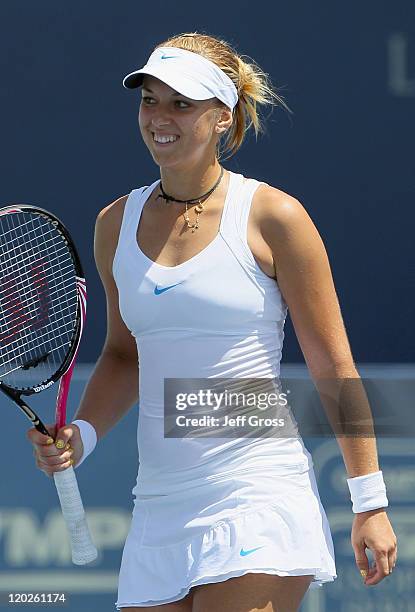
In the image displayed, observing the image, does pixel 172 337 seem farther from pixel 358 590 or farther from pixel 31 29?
pixel 31 29

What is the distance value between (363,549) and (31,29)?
2470mm

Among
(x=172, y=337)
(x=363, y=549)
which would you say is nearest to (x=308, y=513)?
(x=363, y=549)

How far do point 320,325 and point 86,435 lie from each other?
474 millimetres

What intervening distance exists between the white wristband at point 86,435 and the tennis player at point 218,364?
0.03 meters

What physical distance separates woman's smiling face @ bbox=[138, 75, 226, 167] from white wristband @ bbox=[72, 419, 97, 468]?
1.61 ft

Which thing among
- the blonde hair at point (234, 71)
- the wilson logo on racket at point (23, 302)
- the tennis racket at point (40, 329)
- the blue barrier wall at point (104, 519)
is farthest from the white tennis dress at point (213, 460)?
the blue barrier wall at point (104, 519)

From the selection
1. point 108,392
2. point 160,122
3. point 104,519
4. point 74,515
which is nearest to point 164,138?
point 160,122

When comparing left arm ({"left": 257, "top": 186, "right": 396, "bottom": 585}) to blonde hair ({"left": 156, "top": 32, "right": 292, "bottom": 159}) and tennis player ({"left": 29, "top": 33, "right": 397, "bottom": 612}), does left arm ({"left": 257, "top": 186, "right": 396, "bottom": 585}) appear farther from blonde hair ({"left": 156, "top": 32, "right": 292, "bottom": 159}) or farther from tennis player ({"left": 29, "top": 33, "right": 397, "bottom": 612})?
blonde hair ({"left": 156, "top": 32, "right": 292, "bottom": 159})

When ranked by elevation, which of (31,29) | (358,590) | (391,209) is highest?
(31,29)

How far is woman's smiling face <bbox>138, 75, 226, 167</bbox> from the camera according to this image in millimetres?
2479

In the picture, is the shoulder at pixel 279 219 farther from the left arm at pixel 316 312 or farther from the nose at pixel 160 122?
the nose at pixel 160 122

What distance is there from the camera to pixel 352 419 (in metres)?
2.42

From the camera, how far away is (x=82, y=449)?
8.39 ft

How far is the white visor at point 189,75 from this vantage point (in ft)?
8.01
